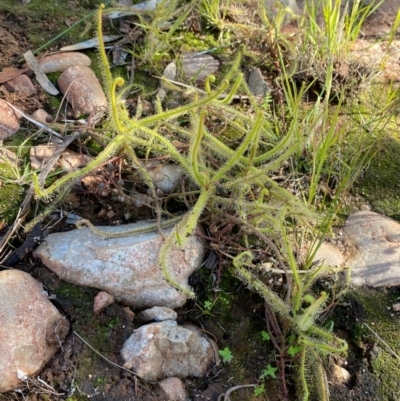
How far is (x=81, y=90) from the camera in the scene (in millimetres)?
2143

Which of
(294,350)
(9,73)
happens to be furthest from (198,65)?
(294,350)

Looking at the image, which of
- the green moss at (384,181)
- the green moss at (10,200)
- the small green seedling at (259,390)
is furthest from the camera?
the green moss at (384,181)

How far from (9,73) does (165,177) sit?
2.72 feet

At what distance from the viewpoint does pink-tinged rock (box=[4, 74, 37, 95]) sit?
213 cm

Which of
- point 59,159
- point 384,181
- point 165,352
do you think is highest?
point 59,159

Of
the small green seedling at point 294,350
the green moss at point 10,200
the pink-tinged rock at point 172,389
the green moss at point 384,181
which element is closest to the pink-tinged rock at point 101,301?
the pink-tinged rock at point 172,389

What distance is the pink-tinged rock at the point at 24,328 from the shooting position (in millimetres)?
1427

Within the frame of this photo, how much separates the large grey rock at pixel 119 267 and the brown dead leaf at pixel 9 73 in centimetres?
81

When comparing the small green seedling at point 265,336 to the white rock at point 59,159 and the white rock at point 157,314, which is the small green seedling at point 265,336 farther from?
the white rock at point 59,159

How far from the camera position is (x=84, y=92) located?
2.14 m

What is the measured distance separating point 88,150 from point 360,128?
116 centimetres

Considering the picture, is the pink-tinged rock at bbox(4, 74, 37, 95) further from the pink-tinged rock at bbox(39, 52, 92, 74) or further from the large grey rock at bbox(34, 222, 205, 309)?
the large grey rock at bbox(34, 222, 205, 309)

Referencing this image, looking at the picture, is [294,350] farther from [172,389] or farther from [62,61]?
[62,61]

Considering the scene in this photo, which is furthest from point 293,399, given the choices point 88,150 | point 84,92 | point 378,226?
point 84,92
